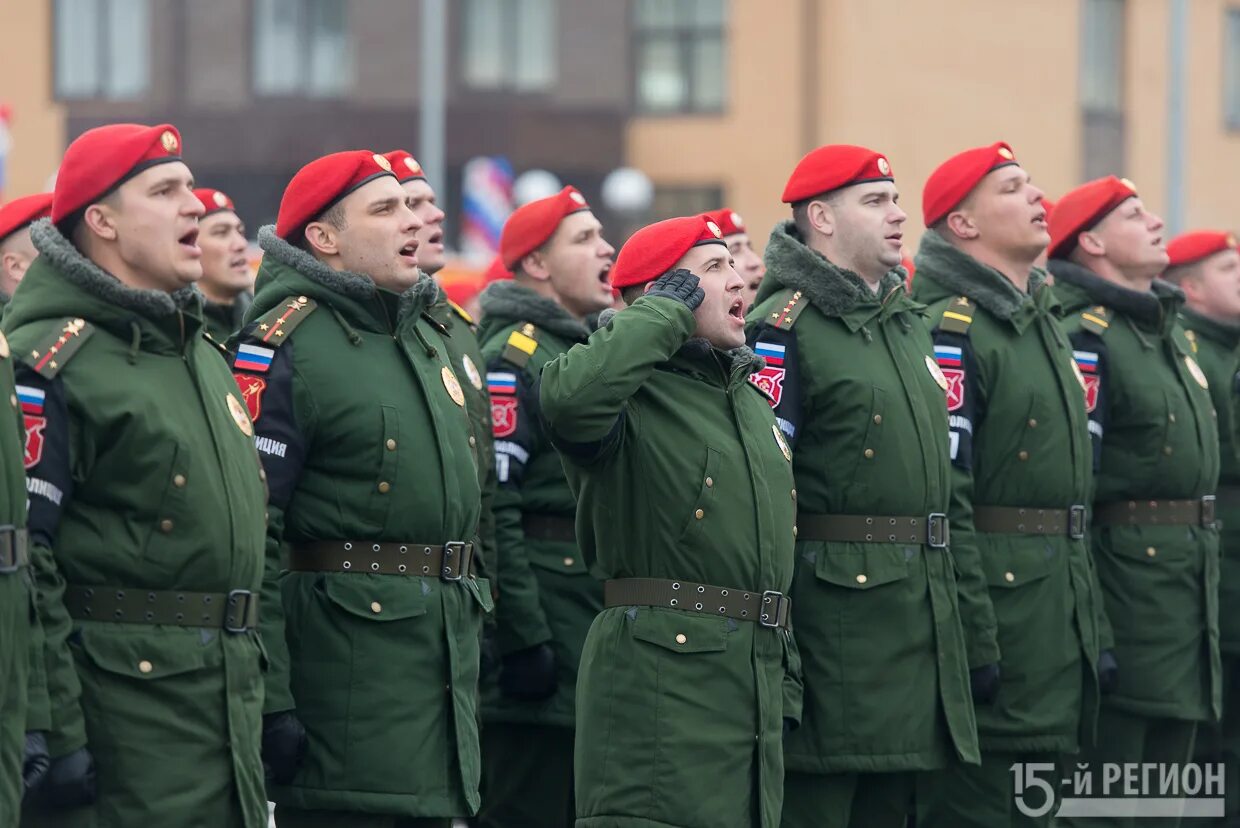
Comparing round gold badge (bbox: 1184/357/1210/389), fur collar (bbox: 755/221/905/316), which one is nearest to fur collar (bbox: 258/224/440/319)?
fur collar (bbox: 755/221/905/316)

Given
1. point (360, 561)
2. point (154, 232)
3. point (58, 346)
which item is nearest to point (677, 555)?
point (360, 561)

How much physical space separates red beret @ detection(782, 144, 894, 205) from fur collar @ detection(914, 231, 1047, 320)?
63cm

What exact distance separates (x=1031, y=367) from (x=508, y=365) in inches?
74.3

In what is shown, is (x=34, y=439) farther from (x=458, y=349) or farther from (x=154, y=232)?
(x=458, y=349)

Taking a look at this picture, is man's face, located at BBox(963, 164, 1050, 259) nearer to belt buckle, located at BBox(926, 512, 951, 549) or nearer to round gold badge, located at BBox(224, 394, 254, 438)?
belt buckle, located at BBox(926, 512, 951, 549)

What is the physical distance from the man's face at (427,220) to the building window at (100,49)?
97.2 ft

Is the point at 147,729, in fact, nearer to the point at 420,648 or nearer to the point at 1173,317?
the point at 420,648

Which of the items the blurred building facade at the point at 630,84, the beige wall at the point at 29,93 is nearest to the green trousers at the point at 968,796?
the blurred building facade at the point at 630,84

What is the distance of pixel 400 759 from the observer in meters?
6.38

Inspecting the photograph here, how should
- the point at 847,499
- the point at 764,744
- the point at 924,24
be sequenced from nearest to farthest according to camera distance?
the point at 764,744, the point at 847,499, the point at 924,24

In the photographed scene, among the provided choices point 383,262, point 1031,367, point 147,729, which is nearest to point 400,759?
point 147,729

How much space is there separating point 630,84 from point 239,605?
3083 cm

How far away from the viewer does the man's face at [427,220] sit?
296 inches

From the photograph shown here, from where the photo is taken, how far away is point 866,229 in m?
7.61
